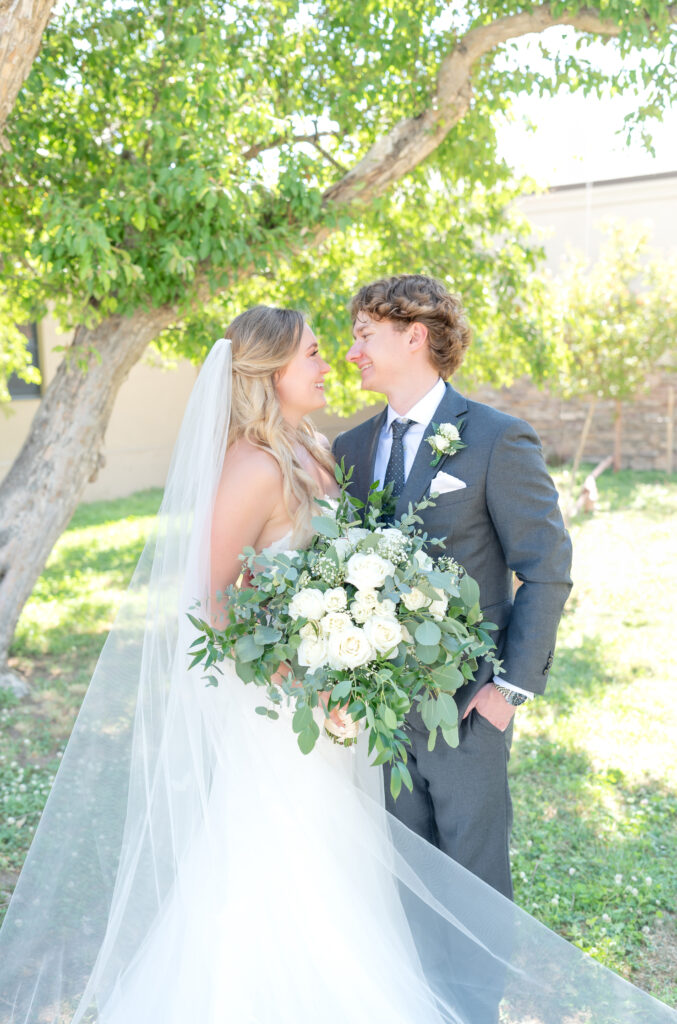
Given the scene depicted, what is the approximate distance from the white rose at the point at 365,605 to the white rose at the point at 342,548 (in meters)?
0.14

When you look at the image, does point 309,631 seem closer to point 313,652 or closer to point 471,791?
point 313,652

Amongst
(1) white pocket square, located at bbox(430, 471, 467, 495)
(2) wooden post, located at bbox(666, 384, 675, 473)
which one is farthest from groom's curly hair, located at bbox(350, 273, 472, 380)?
(2) wooden post, located at bbox(666, 384, 675, 473)

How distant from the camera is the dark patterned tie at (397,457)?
2.85m

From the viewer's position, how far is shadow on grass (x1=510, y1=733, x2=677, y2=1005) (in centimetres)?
353

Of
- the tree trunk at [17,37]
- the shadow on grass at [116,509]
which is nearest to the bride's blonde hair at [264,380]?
the tree trunk at [17,37]

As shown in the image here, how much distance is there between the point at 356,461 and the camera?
3.07 meters

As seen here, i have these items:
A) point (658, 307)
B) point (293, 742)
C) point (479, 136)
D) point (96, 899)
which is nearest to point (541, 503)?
point (293, 742)

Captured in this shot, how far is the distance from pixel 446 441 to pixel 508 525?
311mm

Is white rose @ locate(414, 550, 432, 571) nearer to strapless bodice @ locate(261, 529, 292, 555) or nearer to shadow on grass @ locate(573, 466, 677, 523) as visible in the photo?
strapless bodice @ locate(261, 529, 292, 555)

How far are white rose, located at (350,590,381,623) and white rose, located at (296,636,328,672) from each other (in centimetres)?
11

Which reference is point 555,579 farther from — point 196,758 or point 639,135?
point 639,135

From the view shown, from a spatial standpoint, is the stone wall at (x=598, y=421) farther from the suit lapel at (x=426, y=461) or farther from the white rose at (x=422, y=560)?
the white rose at (x=422, y=560)

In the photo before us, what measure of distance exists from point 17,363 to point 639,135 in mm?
5895

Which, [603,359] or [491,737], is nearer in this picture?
[491,737]
